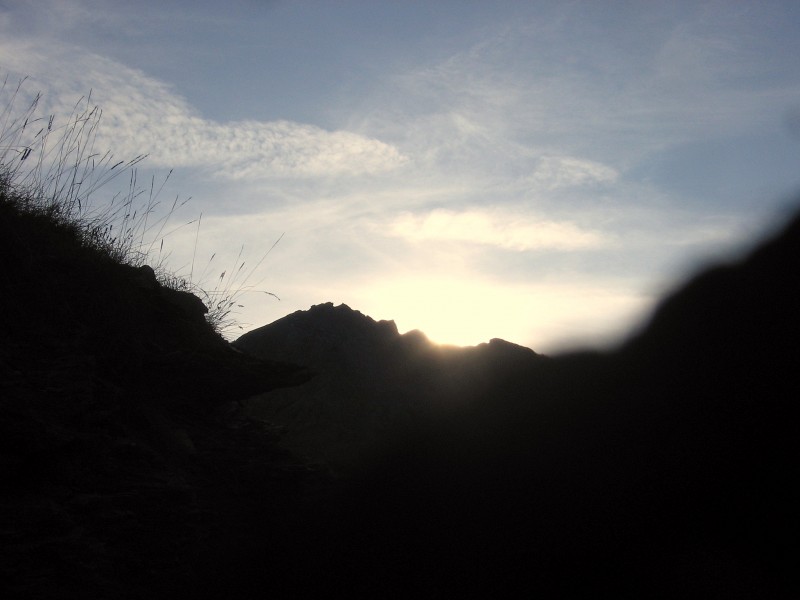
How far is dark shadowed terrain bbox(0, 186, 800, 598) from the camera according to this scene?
3387 mm

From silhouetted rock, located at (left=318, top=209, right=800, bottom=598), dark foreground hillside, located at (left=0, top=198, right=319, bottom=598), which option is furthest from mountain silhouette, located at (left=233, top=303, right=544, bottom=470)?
dark foreground hillside, located at (left=0, top=198, right=319, bottom=598)

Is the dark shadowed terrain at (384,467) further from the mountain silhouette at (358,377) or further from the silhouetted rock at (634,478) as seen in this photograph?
the mountain silhouette at (358,377)

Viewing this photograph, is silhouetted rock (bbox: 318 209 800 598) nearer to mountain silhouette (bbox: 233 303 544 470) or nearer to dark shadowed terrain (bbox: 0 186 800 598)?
dark shadowed terrain (bbox: 0 186 800 598)

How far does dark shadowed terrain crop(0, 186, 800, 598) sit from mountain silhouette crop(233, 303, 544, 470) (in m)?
0.56

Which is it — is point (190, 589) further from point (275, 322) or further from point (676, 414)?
point (275, 322)

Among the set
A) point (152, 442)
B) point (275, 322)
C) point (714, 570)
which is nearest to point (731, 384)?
point (714, 570)

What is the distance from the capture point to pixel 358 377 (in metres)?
7.21

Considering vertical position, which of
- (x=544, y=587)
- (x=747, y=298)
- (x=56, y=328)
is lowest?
(x=544, y=587)

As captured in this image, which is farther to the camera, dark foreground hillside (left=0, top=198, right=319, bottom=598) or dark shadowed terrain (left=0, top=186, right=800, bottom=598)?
dark shadowed terrain (left=0, top=186, right=800, bottom=598)

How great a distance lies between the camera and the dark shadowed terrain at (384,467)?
3.39 meters

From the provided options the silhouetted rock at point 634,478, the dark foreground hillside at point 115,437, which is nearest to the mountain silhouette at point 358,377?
the silhouetted rock at point 634,478

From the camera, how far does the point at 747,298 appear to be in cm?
340

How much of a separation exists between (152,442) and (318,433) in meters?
2.58

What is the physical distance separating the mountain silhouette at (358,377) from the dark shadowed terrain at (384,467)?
56cm
